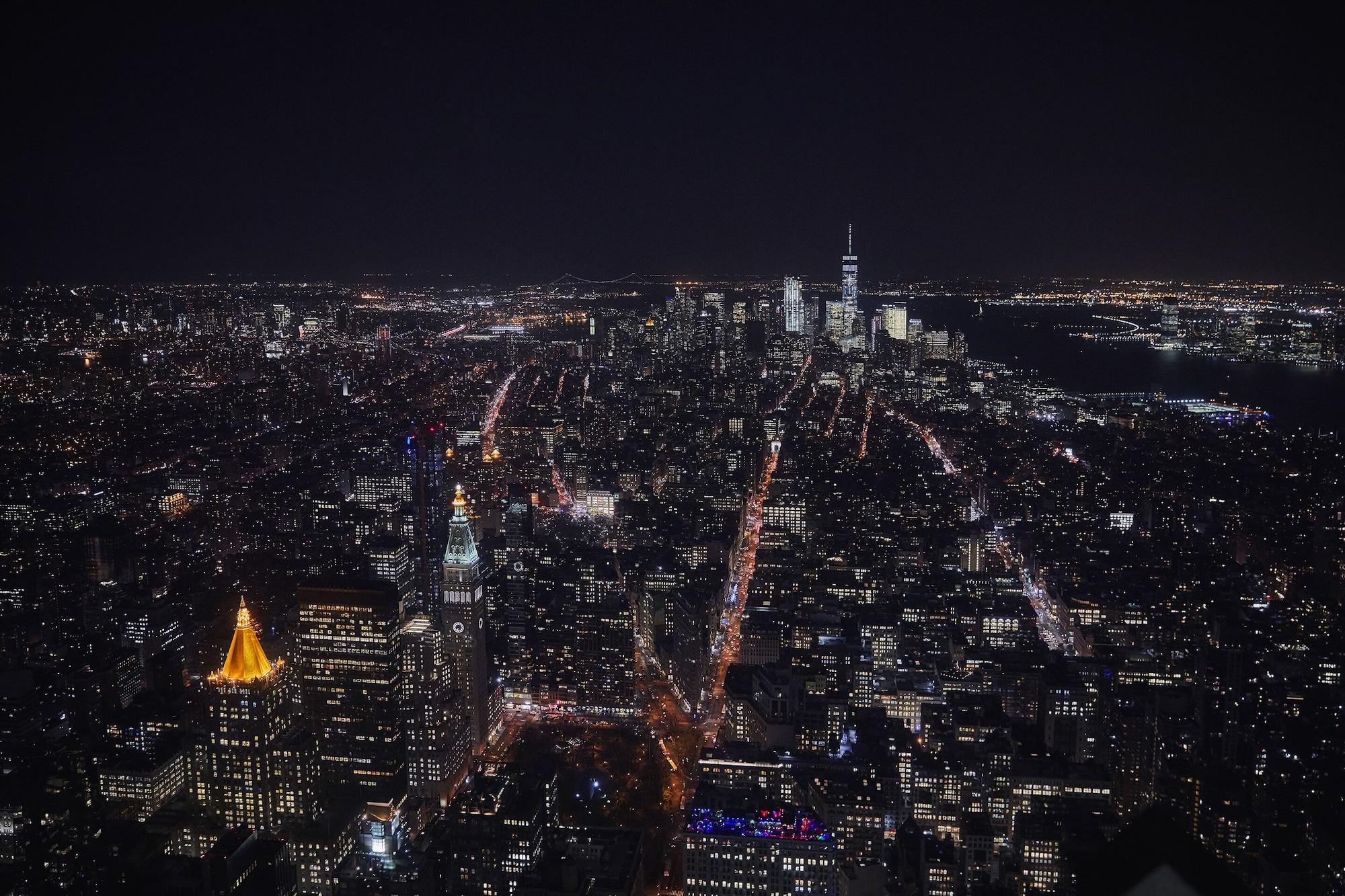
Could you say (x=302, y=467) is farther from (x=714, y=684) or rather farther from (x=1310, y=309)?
(x=1310, y=309)

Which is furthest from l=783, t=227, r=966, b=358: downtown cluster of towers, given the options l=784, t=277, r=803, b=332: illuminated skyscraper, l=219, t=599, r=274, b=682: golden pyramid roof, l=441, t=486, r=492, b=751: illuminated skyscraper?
l=219, t=599, r=274, b=682: golden pyramid roof

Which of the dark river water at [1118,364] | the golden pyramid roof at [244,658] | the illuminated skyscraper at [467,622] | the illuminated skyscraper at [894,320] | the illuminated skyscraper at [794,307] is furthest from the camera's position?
the illuminated skyscraper at [894,320]

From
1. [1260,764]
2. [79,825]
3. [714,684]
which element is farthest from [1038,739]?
[79,825]

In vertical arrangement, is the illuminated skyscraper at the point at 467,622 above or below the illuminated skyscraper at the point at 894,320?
below

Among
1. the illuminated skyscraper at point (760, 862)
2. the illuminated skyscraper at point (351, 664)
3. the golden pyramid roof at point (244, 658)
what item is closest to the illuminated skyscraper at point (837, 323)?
the illuminated skyscraper at point (351, 664)

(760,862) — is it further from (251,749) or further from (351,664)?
(351,664)

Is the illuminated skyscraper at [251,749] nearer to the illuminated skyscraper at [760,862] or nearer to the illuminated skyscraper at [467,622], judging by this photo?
the illuminated skyscraper at [467,622]
